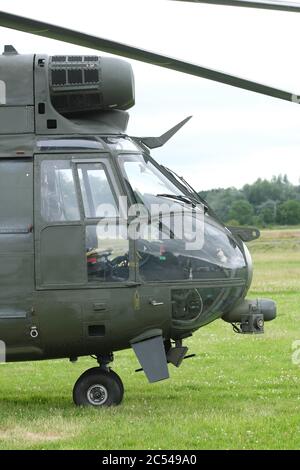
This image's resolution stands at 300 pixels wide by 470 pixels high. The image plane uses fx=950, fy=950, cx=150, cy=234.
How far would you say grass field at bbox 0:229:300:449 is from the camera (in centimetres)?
862

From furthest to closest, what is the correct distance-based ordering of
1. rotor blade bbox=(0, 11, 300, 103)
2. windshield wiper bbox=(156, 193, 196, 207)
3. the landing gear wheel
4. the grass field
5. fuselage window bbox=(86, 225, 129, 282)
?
the landing gear wheel
windshield wiper bbox=(156, 193, 196, 207)
fuselage window bbox=(86, 225, 129, 282)
the grass field
rotor blade bbox=(0, 11, 300, 103)

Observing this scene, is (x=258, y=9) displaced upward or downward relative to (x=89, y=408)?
upward

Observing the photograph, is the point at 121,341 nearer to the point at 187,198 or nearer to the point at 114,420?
the point at 114,420

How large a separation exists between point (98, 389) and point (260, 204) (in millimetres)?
62139

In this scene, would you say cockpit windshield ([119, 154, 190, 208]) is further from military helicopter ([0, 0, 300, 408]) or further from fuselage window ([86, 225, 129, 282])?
fuselage window ([86, 225, 129, 282])

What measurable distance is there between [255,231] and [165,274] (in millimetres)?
1347

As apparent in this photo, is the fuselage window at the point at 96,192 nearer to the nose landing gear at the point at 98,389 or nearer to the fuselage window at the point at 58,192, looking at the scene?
the fuselage window at the point at 58,192

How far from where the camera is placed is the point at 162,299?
31.7 feet

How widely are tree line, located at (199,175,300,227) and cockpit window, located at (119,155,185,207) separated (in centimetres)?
3999

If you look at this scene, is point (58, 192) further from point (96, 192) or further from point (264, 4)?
point (264, 4)

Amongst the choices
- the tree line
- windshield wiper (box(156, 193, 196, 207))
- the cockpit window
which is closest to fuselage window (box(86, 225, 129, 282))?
the cockpit window

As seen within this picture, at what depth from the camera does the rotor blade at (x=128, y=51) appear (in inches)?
318

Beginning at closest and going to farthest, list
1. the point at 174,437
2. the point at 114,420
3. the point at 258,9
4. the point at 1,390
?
the point at 258,9 → the point at 174,437 → the point at 114,420 → the point at 1,390
